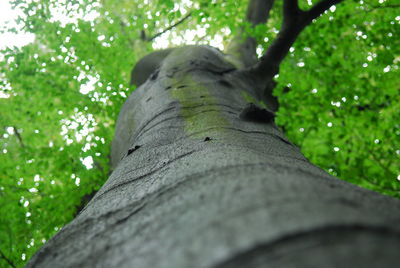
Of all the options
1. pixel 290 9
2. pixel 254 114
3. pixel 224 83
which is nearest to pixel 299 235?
pixel 254 114

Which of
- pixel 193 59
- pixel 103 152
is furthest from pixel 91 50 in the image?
pixel 193 59

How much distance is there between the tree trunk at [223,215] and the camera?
0.42 metres

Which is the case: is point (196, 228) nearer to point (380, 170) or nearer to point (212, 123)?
point (212, 123)

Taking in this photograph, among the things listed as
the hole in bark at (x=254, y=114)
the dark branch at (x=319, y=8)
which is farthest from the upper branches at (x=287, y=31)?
the hole in bark at (x=254, y=114)

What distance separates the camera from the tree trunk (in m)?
0.42

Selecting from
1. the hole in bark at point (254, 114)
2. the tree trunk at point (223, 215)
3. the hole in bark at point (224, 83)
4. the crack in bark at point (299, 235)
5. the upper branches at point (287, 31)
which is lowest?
the crack in bark at point (299, 235)

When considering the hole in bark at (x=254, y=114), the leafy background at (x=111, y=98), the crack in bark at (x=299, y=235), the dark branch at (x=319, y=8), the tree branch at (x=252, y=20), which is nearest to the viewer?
the crack in bark at (x=299, y=235)

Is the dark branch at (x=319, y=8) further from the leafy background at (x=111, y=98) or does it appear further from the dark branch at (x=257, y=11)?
the dark branch at (x=257, y=11)

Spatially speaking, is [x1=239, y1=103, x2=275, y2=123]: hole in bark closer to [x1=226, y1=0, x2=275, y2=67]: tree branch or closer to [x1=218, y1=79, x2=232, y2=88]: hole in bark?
[x1=218, y1=79, x2=232, y2=88]: hole in bark

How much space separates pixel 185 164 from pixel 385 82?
11.0 feet

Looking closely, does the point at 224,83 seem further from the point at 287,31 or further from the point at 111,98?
the point at 111,98

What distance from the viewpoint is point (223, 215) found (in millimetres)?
532

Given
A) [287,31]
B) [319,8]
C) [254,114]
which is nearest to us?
[254,114]

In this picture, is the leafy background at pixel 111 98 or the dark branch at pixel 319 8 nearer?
the dark branch at pixel 319 8
